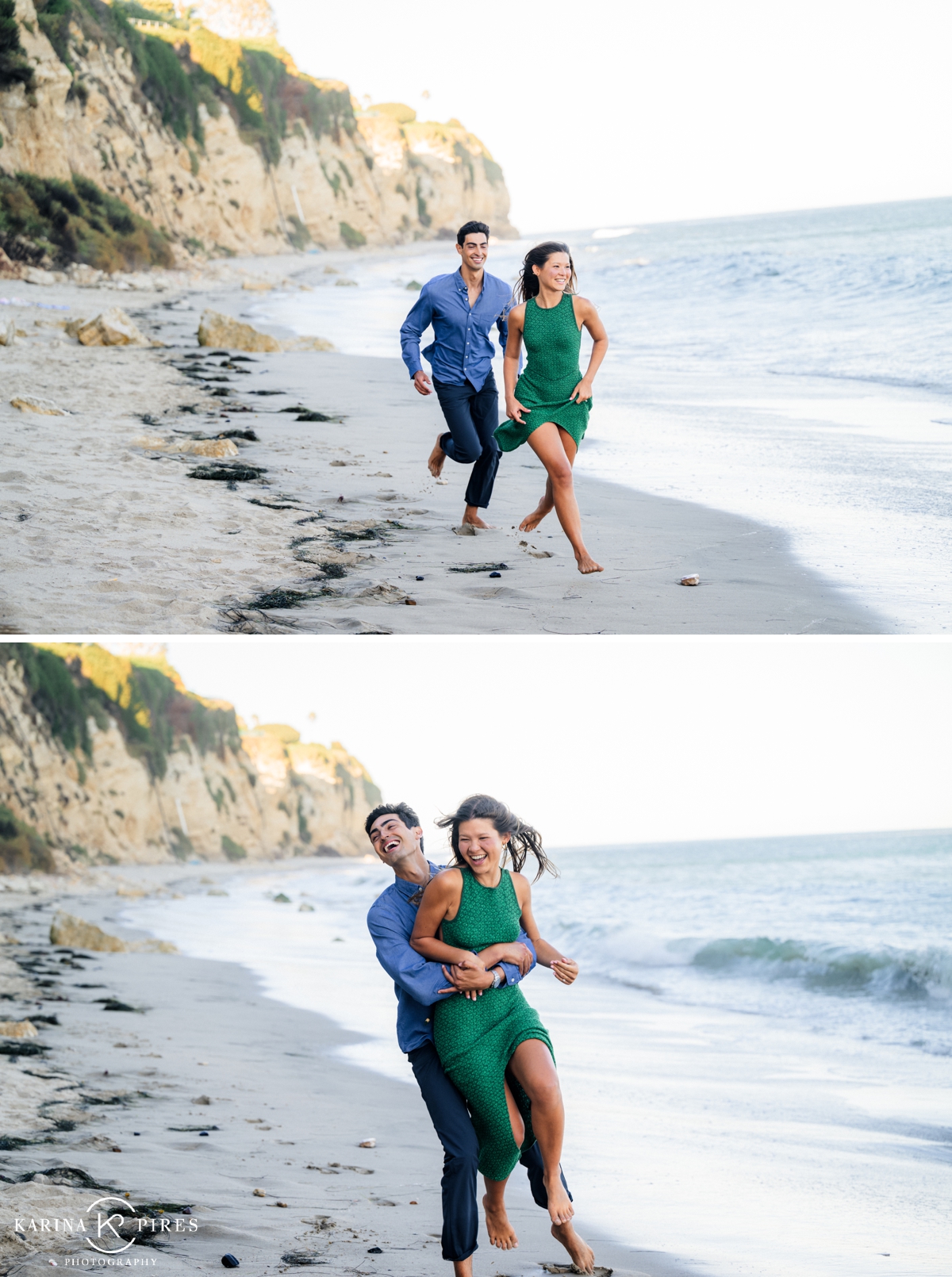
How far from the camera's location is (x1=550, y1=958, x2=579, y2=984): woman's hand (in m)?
3.40

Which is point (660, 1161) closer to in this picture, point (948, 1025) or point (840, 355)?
point (948, 1025)

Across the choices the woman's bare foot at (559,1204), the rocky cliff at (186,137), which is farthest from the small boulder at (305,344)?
the woman's bare foot at (559,1204)

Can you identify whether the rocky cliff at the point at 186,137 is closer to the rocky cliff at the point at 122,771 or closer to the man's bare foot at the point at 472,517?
the rocky cliff at the point at 122,771

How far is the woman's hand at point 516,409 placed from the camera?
5824mm

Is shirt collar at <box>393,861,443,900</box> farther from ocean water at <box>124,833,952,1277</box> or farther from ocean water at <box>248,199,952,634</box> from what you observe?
ocean water at <box>248,199,952,634</box>

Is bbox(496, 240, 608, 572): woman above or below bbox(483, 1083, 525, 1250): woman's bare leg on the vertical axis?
above

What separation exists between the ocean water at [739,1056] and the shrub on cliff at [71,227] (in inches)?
556

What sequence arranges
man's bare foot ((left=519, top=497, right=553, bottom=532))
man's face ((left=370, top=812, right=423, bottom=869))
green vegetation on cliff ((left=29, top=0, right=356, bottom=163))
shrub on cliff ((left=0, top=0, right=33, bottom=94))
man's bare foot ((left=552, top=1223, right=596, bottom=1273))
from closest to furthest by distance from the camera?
1. man's bare foot ((left=552, top=1223, right=596, bottom=1273))
2. man's face ((left=370, top=812, right=423, bottom=869))
3. man's bare foot ((left=519, top=497, right=553, bottom=532))
4. shrub on cliff ((left=0, top=0, right=33, bottom=94))
5. green vegetation on cliff ((left=29, top=0, right=356, bottom=163))

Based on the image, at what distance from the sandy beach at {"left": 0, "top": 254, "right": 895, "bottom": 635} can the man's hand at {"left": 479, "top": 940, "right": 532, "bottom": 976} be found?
2.23 metres

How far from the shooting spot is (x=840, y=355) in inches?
637

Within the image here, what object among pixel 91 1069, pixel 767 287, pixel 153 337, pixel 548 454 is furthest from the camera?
pixel 767 287

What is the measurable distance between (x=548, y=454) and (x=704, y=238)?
219 feet

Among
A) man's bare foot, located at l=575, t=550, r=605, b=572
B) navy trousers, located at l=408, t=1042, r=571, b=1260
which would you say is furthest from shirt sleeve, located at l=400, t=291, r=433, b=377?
navy trousers, located at l=408, t=1042, r=571, b=1260

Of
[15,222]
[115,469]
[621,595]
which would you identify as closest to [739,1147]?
[621,595]
